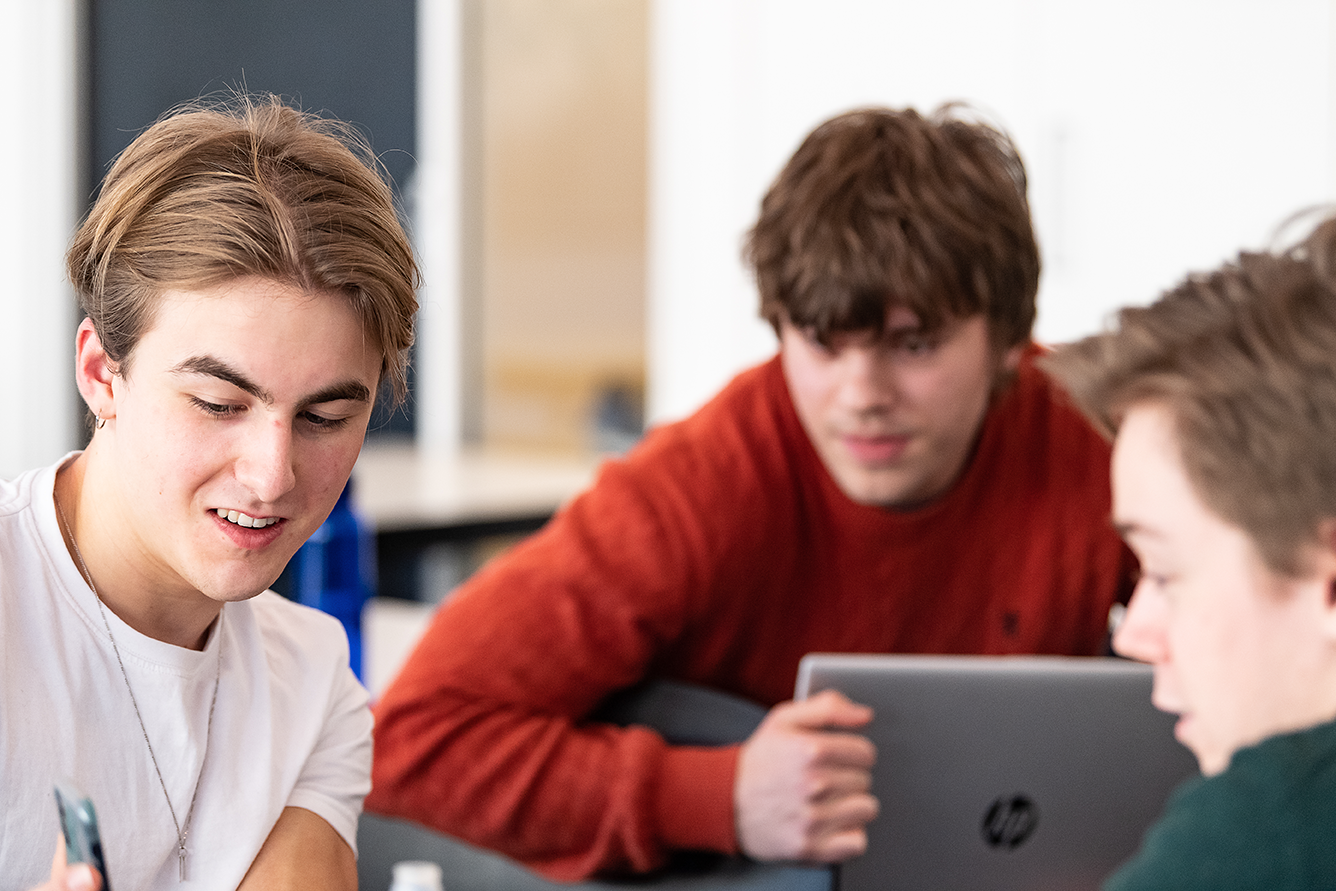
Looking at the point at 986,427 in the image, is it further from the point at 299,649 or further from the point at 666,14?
the point at 666,14

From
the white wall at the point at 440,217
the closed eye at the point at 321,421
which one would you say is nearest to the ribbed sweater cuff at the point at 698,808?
the closed eye at the point at 321,421

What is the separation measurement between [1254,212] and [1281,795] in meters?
2.29

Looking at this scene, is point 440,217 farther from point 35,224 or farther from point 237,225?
point 237,225

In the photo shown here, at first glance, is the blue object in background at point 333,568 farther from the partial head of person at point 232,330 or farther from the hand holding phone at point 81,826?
the hand holding phone at point 81,826

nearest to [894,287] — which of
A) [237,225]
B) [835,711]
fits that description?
[835,711]

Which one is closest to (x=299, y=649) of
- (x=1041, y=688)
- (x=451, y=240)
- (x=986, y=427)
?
(x=1041, y=688)

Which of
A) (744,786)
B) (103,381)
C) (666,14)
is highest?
(666,14)

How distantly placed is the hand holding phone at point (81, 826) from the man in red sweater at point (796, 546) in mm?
608

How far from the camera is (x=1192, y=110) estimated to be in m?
2.72

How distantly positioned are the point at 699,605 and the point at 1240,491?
75 cm

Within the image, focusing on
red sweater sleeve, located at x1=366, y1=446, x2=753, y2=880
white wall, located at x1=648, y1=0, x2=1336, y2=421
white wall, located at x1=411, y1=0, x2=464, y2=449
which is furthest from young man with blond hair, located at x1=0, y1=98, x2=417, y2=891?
white wall, located at x1=411, y1=0, x2=464, y2=449

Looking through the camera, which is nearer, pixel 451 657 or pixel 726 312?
pixel 451 657

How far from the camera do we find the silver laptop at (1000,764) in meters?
1.07

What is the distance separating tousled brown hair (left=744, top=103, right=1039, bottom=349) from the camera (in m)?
1.35
